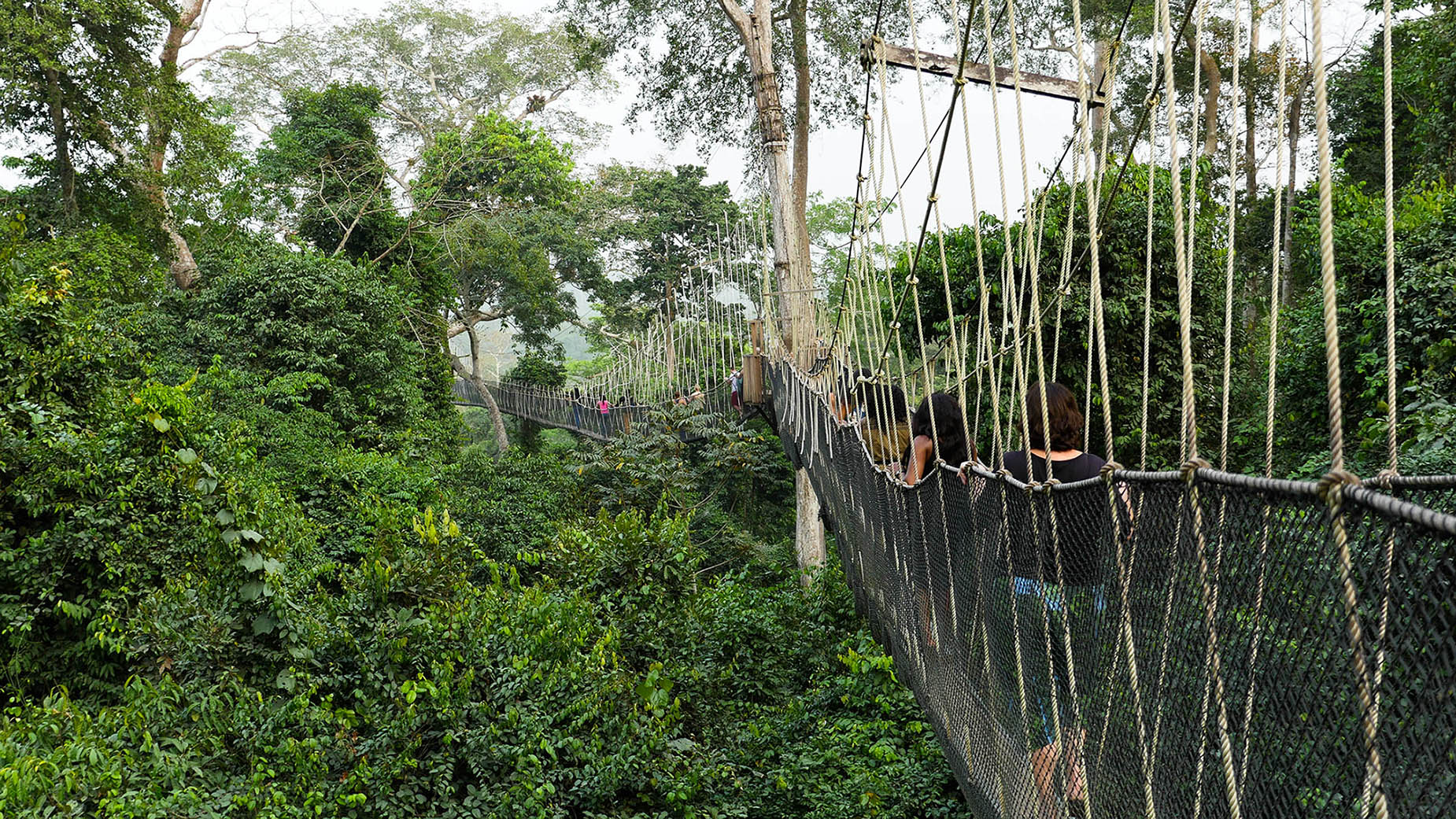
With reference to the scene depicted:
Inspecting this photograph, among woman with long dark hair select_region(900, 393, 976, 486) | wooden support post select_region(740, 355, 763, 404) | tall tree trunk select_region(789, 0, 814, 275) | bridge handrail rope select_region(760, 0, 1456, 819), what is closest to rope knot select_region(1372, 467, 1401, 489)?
bridge handrail rope select_region(760, 0, 1456, 819)

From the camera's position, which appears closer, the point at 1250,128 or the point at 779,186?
the point at 779,186

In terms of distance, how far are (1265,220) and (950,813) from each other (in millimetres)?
7634

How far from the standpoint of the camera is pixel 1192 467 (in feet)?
2.58

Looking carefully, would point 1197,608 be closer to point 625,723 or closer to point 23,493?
point 625,723

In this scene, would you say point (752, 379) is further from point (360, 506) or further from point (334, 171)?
point (334, 171)

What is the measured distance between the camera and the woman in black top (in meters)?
1.13

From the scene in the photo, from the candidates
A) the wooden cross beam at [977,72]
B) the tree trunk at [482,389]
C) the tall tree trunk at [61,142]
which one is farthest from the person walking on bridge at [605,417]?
the wooden cross beam at [977,72]

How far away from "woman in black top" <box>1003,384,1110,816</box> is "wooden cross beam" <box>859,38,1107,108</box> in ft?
5.82

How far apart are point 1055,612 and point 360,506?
503 cm

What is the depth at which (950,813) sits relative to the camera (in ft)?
10.8

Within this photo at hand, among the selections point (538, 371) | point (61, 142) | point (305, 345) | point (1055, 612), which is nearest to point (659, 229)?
point (538, 371)

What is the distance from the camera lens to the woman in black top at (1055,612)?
113cm

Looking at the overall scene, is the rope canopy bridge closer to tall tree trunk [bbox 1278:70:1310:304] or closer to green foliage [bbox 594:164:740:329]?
green foliage [bbox 594:164:740:329]

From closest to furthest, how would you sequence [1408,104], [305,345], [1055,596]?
1. [1055,596]
2. [1408,104]
3. [305,345]
